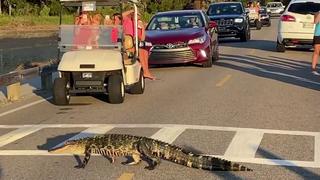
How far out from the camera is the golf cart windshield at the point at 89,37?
13406 millimetres

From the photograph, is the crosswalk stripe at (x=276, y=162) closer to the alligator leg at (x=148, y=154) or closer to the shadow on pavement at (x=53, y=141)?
the alligator leg at (x=148, y=154)

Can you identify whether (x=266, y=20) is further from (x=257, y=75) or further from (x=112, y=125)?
(x=112, y=125)

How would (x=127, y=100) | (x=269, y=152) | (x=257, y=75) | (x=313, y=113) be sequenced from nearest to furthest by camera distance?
(x=269, y=152) → (x=313, y=113) → (x=127, y=100) → (x=257, y=75)

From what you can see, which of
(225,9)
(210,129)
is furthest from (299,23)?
(210,129)

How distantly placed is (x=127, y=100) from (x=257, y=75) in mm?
5243

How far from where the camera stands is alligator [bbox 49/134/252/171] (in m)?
7.36

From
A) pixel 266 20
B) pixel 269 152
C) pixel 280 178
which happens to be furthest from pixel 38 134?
pixel 266 20

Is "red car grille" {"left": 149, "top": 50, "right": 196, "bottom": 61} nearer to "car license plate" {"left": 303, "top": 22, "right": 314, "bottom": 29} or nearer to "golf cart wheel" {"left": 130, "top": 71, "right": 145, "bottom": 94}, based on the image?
"golf cart wheel" {"left": 130, "top": 71, "right": 145, "bottom": 94}

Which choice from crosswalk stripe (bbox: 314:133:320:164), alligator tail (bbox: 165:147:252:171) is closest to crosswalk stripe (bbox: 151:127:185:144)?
alligator tail (bbox: 165:147:252:171)

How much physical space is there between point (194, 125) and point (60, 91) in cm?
355

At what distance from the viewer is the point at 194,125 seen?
33.6 feet

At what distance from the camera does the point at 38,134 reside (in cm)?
980

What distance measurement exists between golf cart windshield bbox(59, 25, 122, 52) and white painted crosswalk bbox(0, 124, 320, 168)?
319cm

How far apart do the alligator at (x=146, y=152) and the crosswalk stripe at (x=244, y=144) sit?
800mm
